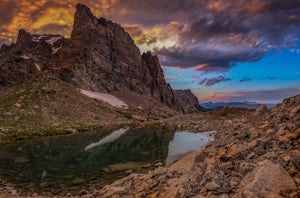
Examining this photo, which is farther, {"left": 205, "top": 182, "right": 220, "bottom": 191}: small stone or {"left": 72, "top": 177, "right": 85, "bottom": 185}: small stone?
{"left": 72, "top": 177, "right": 85, "bottom": 185}: small stone

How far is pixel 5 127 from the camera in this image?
306 ft

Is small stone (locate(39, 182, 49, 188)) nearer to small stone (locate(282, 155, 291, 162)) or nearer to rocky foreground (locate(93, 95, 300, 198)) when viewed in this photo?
rocky foreground (locate(93, 95, 300, 198))

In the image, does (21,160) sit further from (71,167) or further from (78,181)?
(78,181)

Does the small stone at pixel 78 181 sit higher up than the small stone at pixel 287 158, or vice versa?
the small stone at pixel 287 158

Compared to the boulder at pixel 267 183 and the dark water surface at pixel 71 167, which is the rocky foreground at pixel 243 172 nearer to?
the boulder at pixel 267 183

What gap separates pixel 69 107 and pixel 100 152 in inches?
3629

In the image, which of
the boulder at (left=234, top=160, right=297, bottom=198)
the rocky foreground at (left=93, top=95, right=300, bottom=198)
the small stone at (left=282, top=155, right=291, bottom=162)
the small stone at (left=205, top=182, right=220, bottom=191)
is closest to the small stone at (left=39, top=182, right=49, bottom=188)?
the rocky foreground at (left=93, top=95, right=300, bottom=198)

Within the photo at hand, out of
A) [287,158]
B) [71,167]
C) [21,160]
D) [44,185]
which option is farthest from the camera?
[21,160]

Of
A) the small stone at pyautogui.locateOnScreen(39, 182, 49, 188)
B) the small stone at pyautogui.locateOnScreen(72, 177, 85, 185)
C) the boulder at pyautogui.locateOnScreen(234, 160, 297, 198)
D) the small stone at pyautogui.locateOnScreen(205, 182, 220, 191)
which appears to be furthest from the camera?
the small stone at pyautogui.locateOnScreen(72, 177, 85, 185)

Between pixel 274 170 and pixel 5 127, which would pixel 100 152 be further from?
pixel 5 127

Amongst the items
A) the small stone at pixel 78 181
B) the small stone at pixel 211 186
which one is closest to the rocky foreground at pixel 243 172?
the small stone at pixel 211 186

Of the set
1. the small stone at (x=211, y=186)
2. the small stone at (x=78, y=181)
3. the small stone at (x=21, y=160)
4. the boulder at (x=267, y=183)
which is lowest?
the small stone at (x=21, y=160)

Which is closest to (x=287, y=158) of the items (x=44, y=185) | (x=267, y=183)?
(x=267, y=183)

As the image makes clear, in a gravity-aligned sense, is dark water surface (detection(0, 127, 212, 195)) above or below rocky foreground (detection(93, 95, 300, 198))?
below
